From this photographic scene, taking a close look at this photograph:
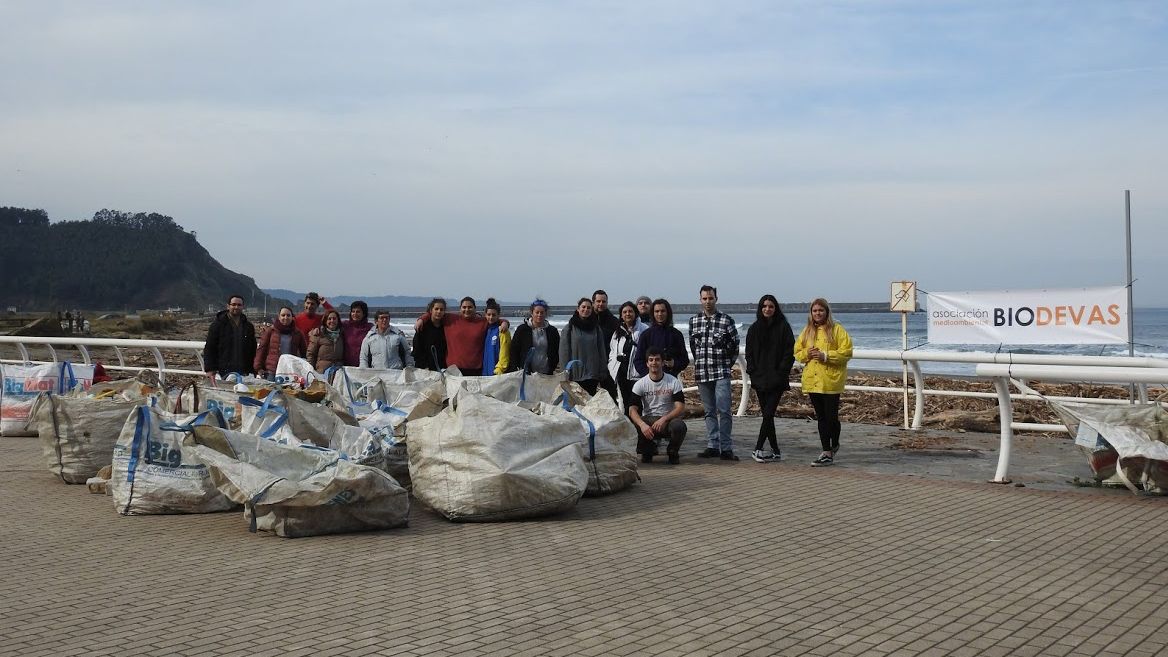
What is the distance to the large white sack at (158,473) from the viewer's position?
7637 millimetres

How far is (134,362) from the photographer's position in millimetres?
29531

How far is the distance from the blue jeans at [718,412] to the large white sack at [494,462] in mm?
2737

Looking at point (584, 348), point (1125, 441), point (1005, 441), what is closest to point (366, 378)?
point (584, 348)

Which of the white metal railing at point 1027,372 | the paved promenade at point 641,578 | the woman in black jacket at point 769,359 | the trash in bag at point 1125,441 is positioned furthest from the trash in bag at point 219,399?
the trash in bag at point 1125,441

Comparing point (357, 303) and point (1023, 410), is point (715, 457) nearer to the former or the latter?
point (357, 303)

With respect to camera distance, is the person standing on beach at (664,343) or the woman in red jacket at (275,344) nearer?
the person standing on beach at (664,343)

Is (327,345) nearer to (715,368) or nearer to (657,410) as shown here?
(657,410)

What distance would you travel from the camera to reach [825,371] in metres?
9.78

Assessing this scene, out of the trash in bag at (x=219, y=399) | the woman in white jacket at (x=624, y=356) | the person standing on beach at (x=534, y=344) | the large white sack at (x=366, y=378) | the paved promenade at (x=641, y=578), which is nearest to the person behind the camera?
the paved promenade at (x=641, y=578)

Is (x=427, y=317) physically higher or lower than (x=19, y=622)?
higher

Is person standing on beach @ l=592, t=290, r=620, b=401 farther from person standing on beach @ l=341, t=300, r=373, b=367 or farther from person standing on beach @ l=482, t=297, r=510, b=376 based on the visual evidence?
person standing on beach @ l=341, t=300, r=373, b=367

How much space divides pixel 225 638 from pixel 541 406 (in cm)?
445

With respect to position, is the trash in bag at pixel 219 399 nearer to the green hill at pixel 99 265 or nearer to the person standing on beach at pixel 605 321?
the person standing on beach at pixel 605 321

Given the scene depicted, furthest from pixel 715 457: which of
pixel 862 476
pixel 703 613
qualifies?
pixel 703 613
